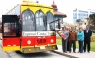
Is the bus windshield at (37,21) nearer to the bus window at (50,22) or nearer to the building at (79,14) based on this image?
the bus window at (50,22)

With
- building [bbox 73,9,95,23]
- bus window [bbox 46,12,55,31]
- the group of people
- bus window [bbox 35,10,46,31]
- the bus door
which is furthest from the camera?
building [bbox 73,9,95,23]

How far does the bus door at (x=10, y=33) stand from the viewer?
46.0ft

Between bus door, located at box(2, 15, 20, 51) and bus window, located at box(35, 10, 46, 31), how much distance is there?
1379mm

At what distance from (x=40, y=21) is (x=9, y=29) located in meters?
2.08

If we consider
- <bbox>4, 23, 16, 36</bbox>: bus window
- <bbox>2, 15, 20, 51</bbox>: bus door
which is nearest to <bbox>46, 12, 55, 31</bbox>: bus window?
<bbox>2, 15, 20, 51</bbox>: bus door

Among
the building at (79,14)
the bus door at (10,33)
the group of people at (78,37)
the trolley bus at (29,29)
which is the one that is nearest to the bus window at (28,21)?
the trolley bus at (29,29)

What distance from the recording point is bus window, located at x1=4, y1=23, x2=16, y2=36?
14.2 m

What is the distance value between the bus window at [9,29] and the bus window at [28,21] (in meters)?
1.18

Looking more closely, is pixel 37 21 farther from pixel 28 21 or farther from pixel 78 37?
pixel 78 37

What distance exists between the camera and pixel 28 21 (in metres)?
13.7

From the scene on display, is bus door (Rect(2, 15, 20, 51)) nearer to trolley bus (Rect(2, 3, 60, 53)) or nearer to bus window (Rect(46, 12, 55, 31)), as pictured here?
trolley bus (Rect(2, 3, 60, 53))

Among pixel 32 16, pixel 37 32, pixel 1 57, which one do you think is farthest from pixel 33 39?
pixel 1 57

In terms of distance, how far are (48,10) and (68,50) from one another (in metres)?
3.34

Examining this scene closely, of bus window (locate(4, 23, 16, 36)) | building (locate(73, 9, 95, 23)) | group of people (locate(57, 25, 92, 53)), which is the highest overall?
building (locate(73, 9, 95, 23))
